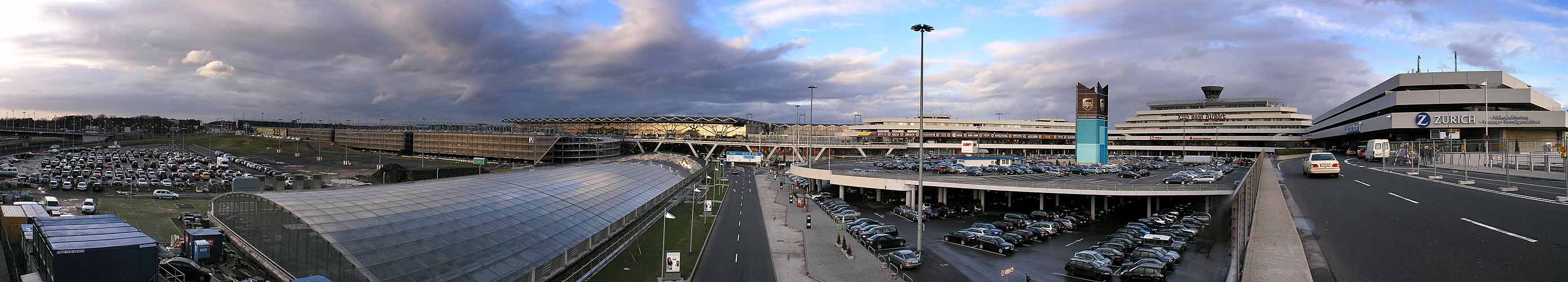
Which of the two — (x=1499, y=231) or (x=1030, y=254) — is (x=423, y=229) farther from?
(x=1499, y=231)

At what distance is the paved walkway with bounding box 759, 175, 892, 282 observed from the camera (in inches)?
1049

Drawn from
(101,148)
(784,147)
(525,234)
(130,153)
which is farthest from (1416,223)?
(101,148)

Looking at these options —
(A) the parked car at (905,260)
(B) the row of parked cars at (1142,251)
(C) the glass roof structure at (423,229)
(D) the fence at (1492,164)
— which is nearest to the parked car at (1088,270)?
(B) the row of parked cars at (1142,251)

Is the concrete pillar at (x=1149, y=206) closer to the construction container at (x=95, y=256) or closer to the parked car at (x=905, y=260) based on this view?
the parked car at (x=905, y=260)

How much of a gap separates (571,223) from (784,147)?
4583 inches

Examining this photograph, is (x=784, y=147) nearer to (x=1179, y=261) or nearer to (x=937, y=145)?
(x=937, y=145)

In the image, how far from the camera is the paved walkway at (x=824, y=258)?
26.6 m

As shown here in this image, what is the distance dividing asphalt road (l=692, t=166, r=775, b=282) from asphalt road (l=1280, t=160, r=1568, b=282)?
59.2ft

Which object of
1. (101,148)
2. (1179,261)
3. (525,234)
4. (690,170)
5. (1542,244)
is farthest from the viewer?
(101,148)

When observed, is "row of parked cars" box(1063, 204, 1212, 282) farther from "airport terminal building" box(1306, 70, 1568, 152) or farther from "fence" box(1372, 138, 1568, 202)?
"airport terminal building" box(1306, 70, 1568, 152)

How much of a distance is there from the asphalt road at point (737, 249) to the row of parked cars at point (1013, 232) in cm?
1088

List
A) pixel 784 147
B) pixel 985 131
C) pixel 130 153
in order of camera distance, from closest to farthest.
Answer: pixel 130 153, pixel 784 147, pixel 985 131

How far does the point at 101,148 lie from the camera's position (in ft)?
369

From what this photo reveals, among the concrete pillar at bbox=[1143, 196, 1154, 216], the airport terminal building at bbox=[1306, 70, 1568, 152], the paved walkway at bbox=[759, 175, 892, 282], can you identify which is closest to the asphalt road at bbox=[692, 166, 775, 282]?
the paved walkway at bbox=[759, 175, 892, 282]
